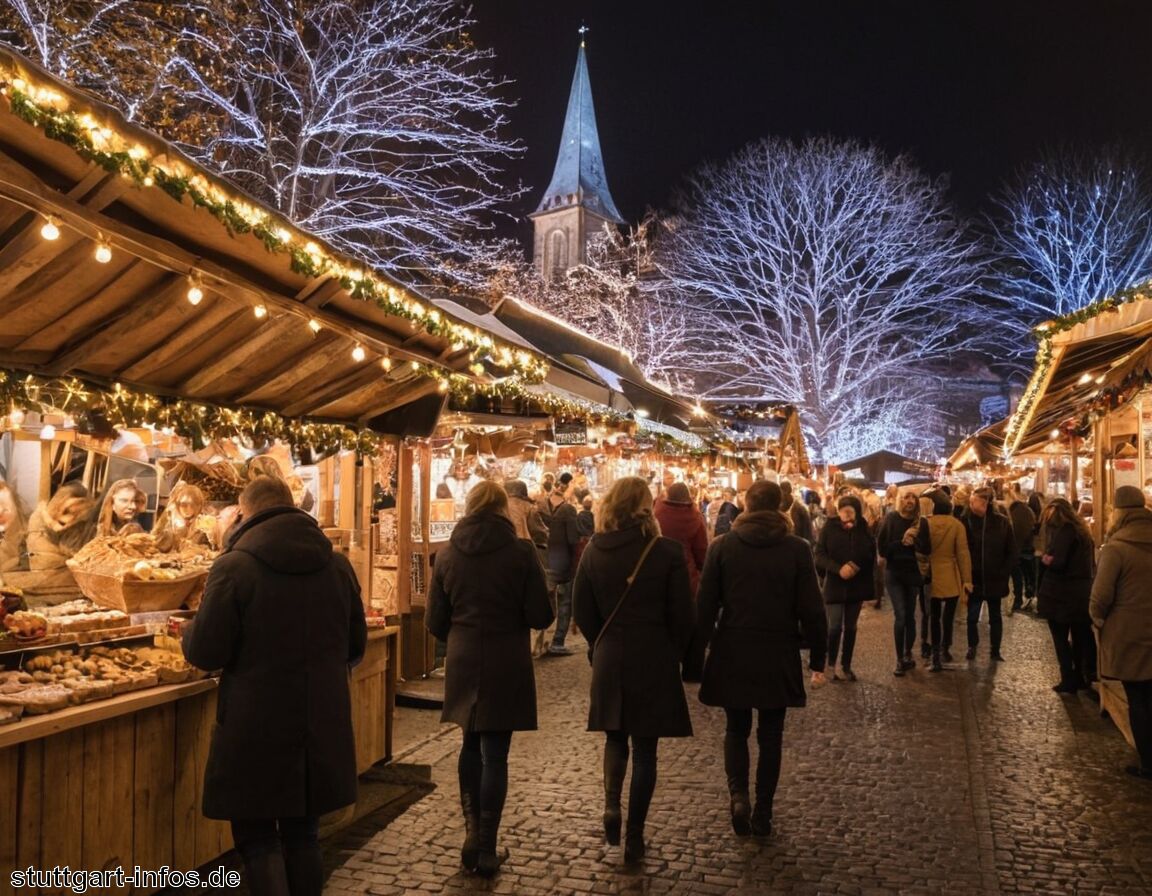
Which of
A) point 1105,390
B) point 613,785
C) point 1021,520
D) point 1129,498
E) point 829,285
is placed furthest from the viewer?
point 829,285

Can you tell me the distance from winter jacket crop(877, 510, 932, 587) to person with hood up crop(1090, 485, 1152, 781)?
10.2ft

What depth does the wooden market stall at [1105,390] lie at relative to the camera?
21.8 feet

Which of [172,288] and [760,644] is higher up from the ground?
[172,288]

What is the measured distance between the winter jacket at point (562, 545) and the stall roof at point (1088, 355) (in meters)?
5.01

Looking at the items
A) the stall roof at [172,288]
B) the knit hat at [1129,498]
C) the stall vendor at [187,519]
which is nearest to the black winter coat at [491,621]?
the stall roof at [172,288]

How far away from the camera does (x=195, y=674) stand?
181 inches

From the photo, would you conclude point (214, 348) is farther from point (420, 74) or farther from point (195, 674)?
point (420, 74)

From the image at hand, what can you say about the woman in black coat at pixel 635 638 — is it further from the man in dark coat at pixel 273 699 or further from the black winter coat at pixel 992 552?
the black winter coat at pixel 992 552

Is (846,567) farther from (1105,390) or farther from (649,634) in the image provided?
(649,634)

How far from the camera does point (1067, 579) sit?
8.14 meters

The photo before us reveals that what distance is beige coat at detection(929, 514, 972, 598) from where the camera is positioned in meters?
9.62

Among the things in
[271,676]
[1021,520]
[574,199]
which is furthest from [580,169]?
[271,676]

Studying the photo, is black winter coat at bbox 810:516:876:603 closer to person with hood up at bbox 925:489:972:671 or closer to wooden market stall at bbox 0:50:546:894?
person with hood up at bbox 925:489:972:671

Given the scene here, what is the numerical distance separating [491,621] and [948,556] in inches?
255
